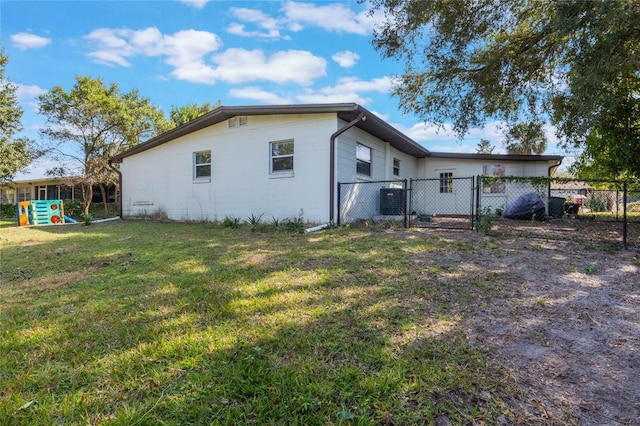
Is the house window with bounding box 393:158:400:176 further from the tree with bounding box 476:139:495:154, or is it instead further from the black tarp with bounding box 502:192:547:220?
the tree with bounding box 476:139:495:154

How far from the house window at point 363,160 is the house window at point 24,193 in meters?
28.4

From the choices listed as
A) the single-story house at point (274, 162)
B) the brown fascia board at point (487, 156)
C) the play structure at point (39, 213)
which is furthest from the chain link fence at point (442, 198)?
the play structure at point (39, 213)

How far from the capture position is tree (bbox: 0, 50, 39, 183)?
1788 centimetres

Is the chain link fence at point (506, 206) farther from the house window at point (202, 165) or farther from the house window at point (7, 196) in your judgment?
Answer: the house window at point (7, 196)

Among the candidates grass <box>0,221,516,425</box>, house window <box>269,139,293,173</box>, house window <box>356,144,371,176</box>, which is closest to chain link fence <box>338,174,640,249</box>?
house window <box>356,144,371,176</box>

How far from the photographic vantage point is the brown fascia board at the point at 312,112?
8.54 metres

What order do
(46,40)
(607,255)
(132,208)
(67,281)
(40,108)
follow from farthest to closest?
1. (40,108)
2. (132,208)
3. (46,40)
4. (607,255)
5. (67,281)

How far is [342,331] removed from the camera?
2695 millimetres

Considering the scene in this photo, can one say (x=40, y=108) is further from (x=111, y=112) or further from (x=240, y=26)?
(x=240, y=26)

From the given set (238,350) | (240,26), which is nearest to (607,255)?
(238,350)

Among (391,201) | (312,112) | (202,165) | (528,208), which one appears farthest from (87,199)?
(528,208)

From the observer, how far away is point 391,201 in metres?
10.4

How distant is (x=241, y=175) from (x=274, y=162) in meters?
1.39

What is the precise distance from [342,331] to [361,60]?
10170 millimetres
